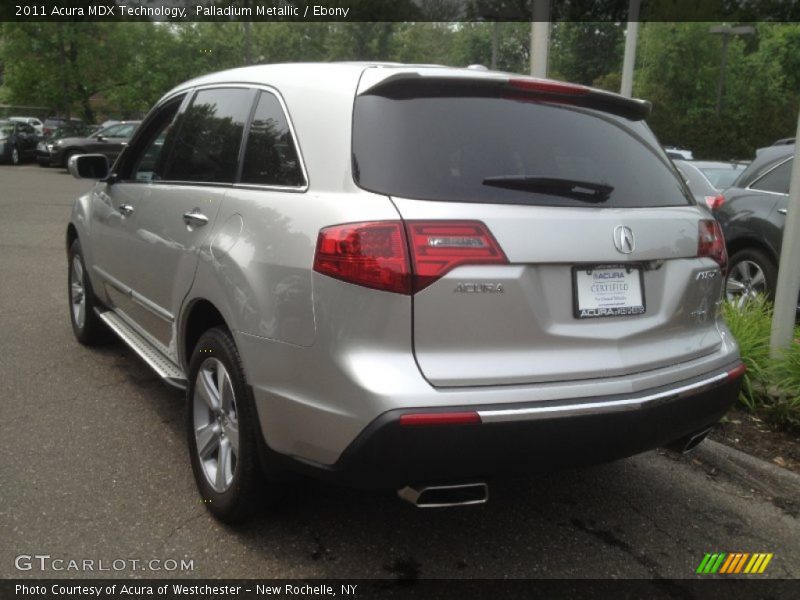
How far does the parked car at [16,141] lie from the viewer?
28.8 m

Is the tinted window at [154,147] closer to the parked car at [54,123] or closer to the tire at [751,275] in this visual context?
the tire at [751,275]

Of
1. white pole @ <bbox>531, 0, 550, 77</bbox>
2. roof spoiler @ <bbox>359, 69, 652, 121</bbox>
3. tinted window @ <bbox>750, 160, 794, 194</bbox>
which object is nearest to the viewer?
roof spoiler @ <bbox>359, 69, 652, 121</bbox>

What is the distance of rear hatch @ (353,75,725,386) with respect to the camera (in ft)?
8.26

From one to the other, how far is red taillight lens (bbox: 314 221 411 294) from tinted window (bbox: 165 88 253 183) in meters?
1.00

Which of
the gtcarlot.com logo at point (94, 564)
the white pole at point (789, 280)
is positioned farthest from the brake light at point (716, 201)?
the gtcarlot.com logo at point (94, 564)

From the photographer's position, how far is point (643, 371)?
2793mm

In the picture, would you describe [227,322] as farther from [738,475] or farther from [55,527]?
[738,475]

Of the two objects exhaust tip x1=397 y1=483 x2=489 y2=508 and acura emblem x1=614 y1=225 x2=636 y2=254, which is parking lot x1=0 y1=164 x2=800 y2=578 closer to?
exhaust tip x1=397 y1=483 x2=489 y2=508

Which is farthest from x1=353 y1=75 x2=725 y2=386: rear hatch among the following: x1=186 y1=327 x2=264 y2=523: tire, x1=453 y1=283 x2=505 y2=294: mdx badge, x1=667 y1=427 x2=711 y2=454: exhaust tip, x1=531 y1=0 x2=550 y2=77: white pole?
→ x1=531 y1=0 x2=550 y2=77: white pole

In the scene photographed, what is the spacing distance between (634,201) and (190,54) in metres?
34.9

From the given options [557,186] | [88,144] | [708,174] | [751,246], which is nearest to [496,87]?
[557,186]

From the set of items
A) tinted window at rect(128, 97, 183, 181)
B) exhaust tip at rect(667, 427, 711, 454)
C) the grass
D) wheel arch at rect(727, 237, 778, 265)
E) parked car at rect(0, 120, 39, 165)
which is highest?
tinted window at rect(128, 97, 183, 181)

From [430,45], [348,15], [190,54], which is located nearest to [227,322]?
[190,54]

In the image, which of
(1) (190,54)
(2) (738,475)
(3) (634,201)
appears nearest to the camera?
(3) (634,201)
